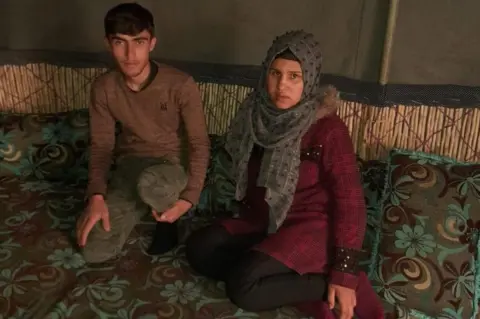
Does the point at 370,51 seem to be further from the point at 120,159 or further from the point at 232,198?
the point at 120,159

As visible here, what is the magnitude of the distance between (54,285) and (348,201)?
0.76 meters

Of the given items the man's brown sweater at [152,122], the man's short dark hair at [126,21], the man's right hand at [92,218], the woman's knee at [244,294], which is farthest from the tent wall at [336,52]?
the woman's knee at [244,294]

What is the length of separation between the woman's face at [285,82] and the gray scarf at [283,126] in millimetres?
14

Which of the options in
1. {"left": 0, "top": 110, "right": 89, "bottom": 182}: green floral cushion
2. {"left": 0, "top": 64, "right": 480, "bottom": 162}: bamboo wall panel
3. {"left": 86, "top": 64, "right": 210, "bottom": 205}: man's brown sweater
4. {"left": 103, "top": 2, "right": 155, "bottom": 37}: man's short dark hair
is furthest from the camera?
{"left": 0, "top": 110, "right": 89, "bottom": 182}: green floral cushion

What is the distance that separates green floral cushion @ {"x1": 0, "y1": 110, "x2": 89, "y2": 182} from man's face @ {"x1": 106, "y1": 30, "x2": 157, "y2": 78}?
0.47 meters

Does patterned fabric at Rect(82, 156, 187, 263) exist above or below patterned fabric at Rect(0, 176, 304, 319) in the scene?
above

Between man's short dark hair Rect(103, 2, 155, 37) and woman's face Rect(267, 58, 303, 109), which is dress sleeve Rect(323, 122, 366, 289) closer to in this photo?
woman's face Rect(267, 58, 303, 109)

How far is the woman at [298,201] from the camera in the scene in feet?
4.40

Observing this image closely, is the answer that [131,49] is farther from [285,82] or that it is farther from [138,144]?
[285,82]

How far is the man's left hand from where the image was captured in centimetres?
152

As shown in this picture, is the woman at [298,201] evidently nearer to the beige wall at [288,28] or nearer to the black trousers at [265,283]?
the black trousers at [265,283]

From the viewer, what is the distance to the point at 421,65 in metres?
1.71

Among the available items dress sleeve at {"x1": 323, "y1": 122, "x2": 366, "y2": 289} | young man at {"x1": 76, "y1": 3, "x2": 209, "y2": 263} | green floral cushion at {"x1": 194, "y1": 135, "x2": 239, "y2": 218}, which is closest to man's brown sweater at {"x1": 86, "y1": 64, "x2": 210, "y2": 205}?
young man at {"x1": 76, "y1": 3, "x2": 209, "y2": 263}

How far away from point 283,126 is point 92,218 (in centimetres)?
58
